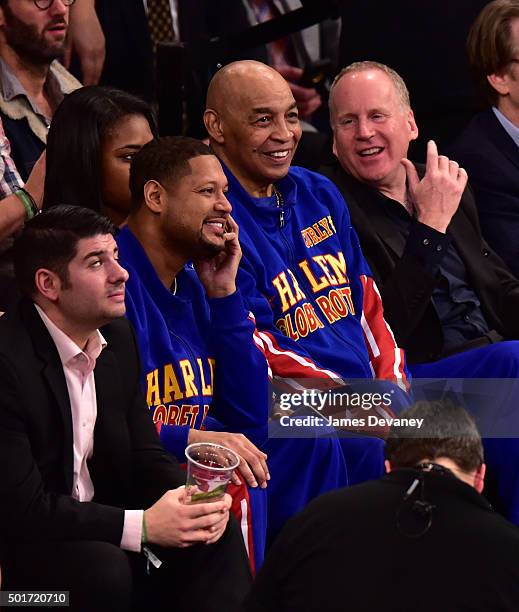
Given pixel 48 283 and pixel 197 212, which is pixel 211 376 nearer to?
pixel 197 212

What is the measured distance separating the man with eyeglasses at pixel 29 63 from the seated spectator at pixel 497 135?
52.7 inches

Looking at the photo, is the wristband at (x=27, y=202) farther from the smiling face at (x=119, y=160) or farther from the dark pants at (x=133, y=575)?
the dark pants at (x=133, y=575)

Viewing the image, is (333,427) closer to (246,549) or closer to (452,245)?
(246,549)

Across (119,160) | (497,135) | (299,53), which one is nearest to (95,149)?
(119,160)

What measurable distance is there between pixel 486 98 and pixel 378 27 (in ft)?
1.60

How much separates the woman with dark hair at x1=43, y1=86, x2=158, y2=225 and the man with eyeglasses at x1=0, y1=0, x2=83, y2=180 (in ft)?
1.10

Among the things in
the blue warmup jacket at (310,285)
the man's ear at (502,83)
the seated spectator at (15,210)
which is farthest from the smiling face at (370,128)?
the seated spectator at (15,210)

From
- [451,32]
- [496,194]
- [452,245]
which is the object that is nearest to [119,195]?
[452,245]

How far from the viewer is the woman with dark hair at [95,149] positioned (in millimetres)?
3385

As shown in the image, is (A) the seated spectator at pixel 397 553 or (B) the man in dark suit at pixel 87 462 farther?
(B) the man in dark suit at pixel 87 462

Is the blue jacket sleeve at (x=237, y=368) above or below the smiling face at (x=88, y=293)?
below

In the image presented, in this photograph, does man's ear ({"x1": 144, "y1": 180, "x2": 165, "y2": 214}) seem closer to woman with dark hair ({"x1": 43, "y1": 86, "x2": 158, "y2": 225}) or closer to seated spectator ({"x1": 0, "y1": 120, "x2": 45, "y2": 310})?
woman with dark hair ({"x1": 43, "y1": 86, "x2": 158, "y2": 225})

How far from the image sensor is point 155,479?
2.87 meters

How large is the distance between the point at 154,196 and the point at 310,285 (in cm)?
53
